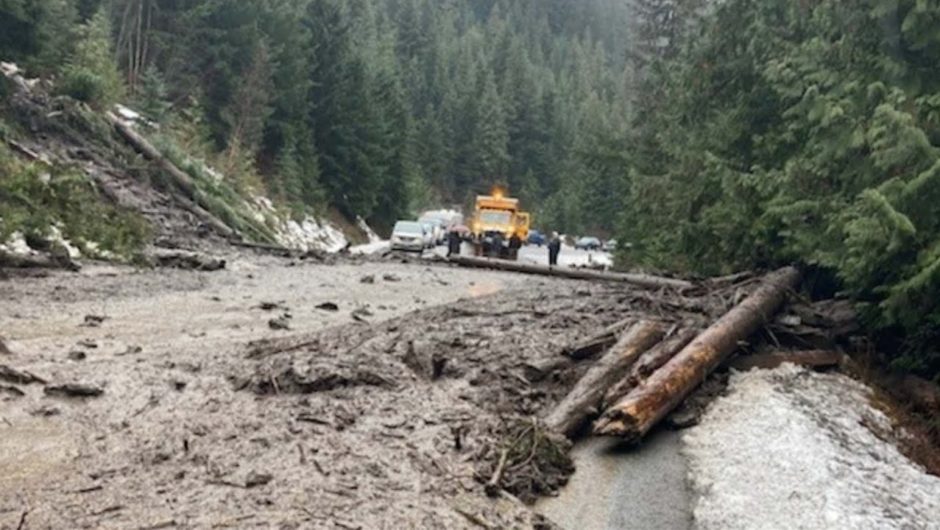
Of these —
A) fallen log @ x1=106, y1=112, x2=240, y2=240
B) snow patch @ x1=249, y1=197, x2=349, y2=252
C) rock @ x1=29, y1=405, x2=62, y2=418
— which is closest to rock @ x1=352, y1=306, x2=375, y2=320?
rock @ x1=29, y1=405, x2=62, y2=418

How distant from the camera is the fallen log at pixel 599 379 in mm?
7616

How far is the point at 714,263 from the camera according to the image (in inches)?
711

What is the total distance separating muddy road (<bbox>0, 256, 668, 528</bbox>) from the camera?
5242 millimetres

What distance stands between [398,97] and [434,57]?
1693 inches

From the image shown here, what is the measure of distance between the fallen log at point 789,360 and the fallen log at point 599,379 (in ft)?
3.95

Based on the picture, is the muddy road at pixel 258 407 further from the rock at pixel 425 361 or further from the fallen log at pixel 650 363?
the fallen log at pixel 650 363

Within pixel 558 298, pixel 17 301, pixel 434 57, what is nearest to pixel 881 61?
pixel 558 298

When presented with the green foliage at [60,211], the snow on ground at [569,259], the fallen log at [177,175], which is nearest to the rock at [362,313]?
the green foliage at [60,211]

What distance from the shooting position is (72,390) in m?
7.46

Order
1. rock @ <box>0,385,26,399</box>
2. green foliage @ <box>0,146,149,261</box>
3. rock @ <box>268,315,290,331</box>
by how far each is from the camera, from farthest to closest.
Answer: green foliage @ <box>0,146,149,261</box> < rock @ <box>268,315,290,331</box> < rock @ <box>0,385,26,399</box>

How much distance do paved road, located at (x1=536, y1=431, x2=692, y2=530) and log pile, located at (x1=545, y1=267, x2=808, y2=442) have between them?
0.65ft

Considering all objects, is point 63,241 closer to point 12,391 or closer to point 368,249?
point 12,391

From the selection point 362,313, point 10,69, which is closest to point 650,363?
point 362,313

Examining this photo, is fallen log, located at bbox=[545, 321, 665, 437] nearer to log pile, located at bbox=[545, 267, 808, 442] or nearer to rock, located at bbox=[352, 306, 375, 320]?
log pile, located at bbox=[545, 267, 808, 442]
